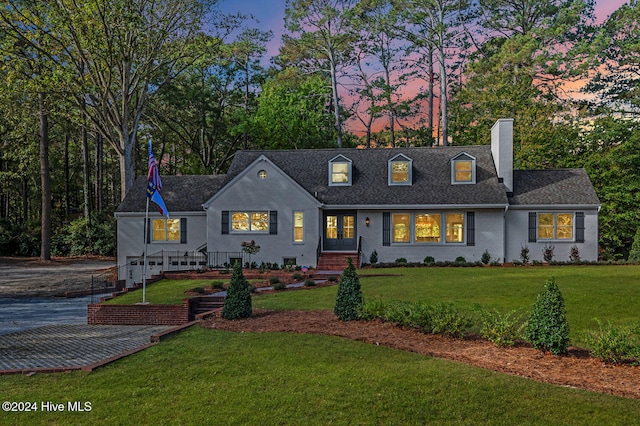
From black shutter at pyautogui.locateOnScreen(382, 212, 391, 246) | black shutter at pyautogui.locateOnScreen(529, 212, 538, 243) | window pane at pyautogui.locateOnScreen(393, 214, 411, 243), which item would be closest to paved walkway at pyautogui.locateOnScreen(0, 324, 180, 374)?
black shutter at pyautogui.locateOnScreen(382, 212, 391, 246)

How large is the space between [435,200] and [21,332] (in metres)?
18.2

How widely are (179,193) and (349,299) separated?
1766 centimetres

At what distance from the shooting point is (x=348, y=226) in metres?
23.8

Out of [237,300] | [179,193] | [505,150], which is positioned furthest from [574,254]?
[179,193]

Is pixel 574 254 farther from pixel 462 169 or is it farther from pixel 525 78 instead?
pixel 525 78

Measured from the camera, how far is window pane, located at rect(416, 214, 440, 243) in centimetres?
2330

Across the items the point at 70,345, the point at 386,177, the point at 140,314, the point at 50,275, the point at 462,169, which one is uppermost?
the point at 462,169

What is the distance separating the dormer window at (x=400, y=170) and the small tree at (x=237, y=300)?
47.5 ft

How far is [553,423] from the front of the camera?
516cm

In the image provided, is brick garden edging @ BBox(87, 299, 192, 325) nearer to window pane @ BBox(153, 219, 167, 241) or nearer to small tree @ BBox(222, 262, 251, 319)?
small tree @ BBox(222, 262, 251, 319)

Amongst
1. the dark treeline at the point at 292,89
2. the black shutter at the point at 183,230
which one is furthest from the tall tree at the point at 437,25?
the black shutter at the point at 183,230

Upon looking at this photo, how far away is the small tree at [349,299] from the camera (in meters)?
10.7

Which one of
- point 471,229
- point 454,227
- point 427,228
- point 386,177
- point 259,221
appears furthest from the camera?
point 386,177

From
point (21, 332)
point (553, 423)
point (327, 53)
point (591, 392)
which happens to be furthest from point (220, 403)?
point (327, 53)
